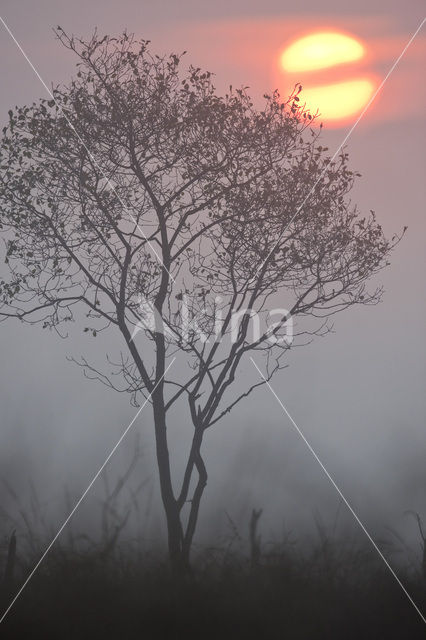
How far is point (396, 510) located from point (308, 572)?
915mm

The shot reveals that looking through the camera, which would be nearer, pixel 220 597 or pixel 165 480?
pixel 220 597

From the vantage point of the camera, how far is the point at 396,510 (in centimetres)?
739

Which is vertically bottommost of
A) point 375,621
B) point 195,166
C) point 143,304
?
point 375,621

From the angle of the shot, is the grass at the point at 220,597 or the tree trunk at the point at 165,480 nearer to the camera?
the grass at the point at 220,597

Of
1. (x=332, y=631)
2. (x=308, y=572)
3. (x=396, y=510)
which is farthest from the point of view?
(x=396, y=510)

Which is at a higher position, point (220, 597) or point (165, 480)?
point (165, 480)

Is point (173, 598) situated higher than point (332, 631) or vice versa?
point (173, 598)

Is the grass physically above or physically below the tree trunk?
below

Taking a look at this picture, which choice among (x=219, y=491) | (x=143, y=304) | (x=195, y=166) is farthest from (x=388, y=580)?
(x=195, y=166)

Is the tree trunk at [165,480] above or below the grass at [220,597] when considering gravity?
above

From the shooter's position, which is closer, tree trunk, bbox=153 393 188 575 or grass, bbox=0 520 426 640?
grass, bbox=0 520 426 640

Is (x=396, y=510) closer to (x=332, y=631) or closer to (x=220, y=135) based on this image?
(x=332, y=631)

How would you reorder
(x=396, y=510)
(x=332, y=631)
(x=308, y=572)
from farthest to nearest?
(x=396, y=510) < (x=308, y=572) < (x=332, y=631)

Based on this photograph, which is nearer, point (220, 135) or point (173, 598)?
point (173, 598)
